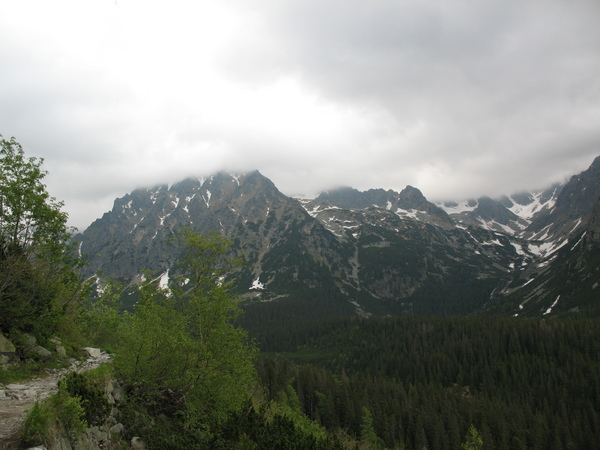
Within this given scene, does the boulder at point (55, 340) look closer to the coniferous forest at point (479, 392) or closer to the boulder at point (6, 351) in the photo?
the boulder at point (6, 351)

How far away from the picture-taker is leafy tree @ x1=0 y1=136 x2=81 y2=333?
21.2 m

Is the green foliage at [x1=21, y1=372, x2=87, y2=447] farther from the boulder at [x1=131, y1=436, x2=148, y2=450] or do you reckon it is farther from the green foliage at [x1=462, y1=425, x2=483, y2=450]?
the green foliage at [x1=462, y1=425, x2=483, y2=450]

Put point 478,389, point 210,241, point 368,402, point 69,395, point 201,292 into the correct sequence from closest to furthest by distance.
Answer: point 69,395
point 201,292
point 210,241
point 368,402
point 478,389

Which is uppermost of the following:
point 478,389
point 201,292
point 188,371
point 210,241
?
point 210,241

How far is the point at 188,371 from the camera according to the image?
21.9 m

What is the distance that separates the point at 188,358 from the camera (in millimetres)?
21516

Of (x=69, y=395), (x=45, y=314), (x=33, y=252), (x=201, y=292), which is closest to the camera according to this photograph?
(x=69, y=395)

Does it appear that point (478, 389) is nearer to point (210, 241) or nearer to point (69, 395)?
point (210, 241)

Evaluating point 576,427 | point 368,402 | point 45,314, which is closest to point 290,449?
point 45,314

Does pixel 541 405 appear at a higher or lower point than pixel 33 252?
lower

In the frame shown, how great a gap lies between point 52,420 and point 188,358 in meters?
9.77

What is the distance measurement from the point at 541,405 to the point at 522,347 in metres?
49.3

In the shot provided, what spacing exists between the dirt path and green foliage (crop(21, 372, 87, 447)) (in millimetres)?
475

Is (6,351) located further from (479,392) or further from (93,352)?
(479,392)
